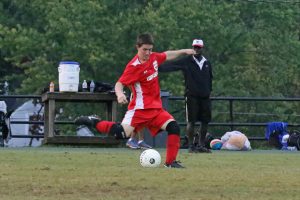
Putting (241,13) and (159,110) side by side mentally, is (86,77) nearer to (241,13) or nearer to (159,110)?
(241,13)

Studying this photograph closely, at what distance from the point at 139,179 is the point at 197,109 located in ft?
24.3

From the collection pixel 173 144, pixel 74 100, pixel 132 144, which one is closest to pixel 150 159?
pixel 173 144

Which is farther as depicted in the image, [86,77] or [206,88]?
[86,77]

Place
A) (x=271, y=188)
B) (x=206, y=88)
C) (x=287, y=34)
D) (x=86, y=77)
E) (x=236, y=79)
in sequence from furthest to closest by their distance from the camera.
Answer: (x=287, y=34) < (x=236, y=79) < (x=86, y=77) < (x=206, y=88) < (x=271, y=188)

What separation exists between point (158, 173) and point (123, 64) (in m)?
32.6

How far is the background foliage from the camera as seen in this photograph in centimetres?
Result: 4478

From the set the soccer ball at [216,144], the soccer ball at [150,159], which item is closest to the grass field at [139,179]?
the soccer ball at [150,159]

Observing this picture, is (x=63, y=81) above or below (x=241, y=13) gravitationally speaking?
below

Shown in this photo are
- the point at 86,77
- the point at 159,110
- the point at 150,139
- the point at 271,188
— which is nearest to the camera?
the point at 271,188

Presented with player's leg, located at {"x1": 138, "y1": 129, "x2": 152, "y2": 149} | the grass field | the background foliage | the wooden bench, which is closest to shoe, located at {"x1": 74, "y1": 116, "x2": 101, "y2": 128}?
the grass field

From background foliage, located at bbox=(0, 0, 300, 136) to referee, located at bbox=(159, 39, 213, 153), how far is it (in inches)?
946

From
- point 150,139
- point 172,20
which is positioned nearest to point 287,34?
point 172,20

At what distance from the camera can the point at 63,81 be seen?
846 inches

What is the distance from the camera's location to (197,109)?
63.6 feet
